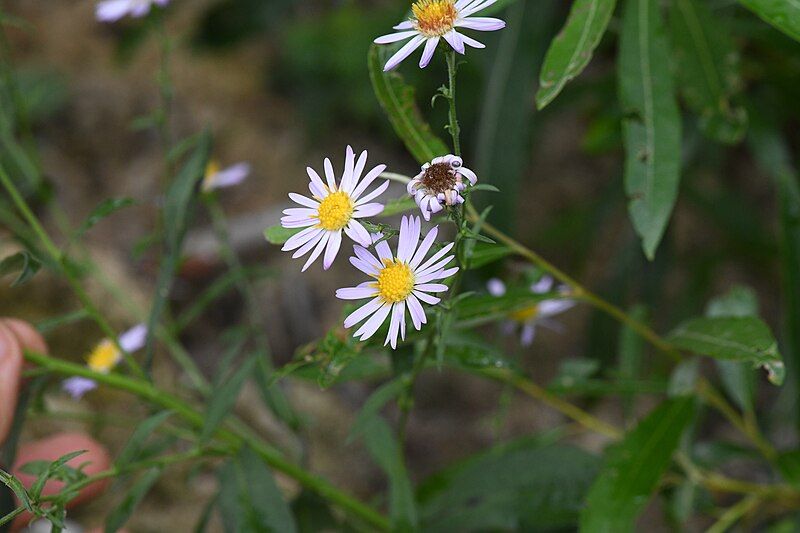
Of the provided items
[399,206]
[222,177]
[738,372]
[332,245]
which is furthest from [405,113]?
[738,372]

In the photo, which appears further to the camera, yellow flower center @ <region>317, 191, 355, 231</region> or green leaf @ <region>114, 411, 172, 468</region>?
green leaf @ <region>114, 411, 172, 468</region>

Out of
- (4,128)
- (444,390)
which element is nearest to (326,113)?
(444,390)

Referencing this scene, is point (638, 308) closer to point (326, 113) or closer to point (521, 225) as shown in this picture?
point (521, 225)

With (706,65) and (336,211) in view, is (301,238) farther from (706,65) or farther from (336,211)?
(706,65)

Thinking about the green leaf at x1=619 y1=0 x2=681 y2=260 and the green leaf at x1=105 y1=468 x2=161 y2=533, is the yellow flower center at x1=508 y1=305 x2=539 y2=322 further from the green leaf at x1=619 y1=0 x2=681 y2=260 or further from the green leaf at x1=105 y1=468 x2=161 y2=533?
the green leaf at x1=105 y1=468 x2=161 y2=533

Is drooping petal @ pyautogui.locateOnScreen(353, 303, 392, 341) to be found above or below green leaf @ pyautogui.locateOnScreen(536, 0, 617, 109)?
below

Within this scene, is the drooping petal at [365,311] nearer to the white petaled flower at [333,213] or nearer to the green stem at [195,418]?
the white petaled flower at [333,213]

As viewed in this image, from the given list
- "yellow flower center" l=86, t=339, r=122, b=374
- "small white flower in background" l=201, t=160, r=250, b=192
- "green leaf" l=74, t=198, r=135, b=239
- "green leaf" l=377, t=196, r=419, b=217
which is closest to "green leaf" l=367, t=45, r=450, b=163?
"green leaf" l=377, t=196, r=419, b=217
